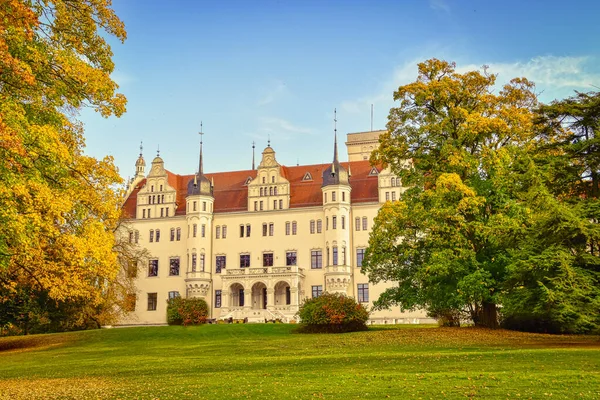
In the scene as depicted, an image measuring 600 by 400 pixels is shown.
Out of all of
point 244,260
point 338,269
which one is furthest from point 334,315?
point 244,260

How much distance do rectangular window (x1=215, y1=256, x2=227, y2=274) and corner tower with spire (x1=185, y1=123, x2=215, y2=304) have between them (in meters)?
0.61

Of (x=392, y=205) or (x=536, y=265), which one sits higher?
(x=392, y=205)

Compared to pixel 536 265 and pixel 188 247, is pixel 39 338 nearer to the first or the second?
pixel 188 247

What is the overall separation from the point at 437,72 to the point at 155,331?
20974 mm

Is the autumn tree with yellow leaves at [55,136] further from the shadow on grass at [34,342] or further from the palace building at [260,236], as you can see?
the palace building at [260,236]

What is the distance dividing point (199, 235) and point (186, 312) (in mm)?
13792

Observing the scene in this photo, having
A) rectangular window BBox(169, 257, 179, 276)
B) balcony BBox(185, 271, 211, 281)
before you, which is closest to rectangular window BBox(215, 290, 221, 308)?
balcony BBox(185, 271, 211, 281)

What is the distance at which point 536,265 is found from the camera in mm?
19766

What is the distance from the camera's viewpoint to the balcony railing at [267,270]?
5251cm

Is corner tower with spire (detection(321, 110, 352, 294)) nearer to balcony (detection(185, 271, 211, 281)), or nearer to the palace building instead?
the palace building

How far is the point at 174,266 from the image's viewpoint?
188ft

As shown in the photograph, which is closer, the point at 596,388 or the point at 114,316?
the point at 596,388

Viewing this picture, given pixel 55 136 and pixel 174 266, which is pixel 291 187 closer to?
pixel 174 266

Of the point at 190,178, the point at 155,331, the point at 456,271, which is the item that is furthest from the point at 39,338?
the point at 190,178
